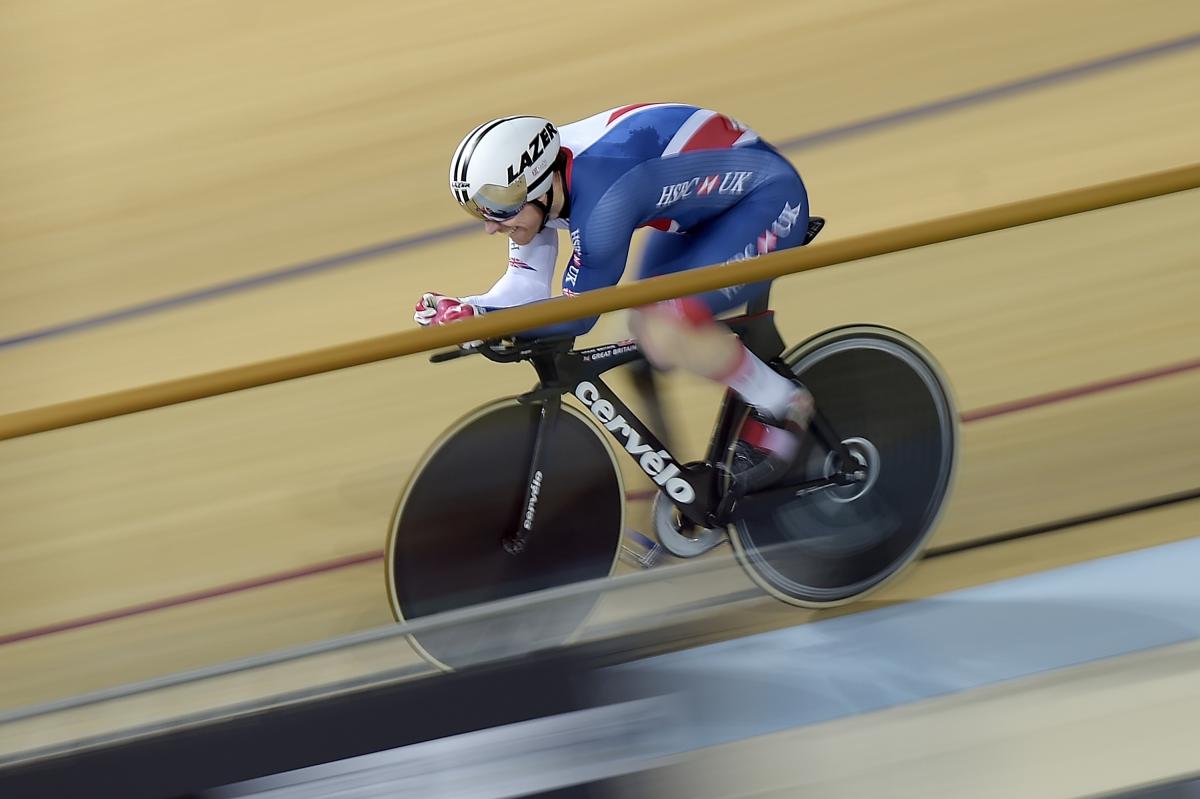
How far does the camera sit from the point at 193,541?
5.24ft

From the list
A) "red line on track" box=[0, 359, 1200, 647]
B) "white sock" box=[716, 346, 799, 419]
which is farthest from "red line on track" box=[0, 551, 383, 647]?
"white sock" box=[716, 346, 799, 419]

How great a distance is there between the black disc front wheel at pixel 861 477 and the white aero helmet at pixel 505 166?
1.66 feet

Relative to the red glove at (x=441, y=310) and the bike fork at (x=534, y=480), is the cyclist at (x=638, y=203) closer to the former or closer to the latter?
the red glove at (x=441, y=310)

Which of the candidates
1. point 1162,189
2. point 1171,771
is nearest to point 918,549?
point 1171,771

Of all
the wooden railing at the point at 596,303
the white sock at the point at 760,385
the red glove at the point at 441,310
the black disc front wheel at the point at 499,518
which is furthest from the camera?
the red glove at the point at 441,310

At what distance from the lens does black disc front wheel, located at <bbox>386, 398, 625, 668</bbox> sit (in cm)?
167

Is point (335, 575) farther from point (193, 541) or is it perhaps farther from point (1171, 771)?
point (1171, 771)

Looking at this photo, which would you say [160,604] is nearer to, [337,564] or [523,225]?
[337,564]

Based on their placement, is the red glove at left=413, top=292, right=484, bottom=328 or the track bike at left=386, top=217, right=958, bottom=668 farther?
the red glove at left=413, top=292, right=484, bottom=328

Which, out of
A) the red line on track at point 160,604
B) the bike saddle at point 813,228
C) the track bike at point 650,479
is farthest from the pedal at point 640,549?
the bike saddle at point 813,228

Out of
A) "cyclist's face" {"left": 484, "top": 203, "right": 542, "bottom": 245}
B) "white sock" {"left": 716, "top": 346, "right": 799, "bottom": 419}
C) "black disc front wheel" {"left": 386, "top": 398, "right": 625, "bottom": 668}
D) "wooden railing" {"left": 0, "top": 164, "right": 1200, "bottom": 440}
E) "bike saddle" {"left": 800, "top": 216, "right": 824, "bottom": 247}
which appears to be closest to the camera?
"wooden railing" {"left": 0, "top": 164, "right": 1200, "bottom": 440}

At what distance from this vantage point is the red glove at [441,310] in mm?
1911

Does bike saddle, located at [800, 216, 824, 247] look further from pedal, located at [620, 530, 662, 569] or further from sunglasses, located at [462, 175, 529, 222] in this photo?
pedal, located at [620, 530, 662, 569]

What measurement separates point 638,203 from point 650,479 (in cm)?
49
